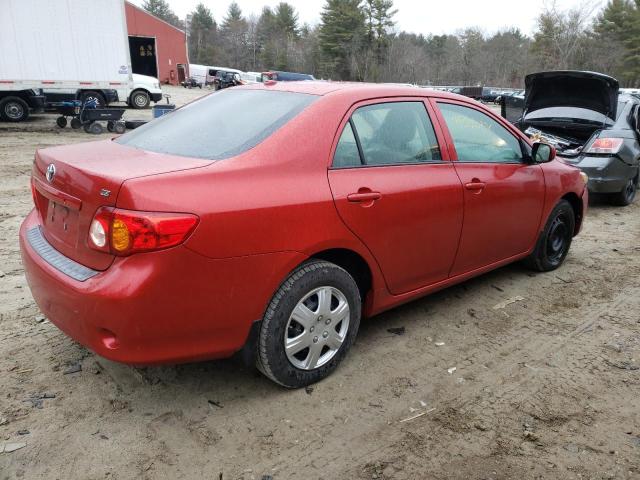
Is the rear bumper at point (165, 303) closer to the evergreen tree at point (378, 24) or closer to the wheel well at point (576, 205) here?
the wheel well at point (576, 205)

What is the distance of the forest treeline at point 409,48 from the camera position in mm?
51312

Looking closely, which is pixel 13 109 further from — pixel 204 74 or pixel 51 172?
pixel 204 74

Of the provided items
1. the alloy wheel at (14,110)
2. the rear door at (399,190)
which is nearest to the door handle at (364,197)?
the rear door at (399,190)

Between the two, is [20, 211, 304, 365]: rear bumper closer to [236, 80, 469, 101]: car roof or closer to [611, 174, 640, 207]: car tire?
[236, 80, 469, 101]: car roof

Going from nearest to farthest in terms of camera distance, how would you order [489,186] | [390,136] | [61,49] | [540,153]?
[390,136], [489,186], [540,153], [61,49]

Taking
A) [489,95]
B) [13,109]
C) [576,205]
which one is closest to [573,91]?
[576,205]

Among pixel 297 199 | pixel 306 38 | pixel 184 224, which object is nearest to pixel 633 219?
pixel 297 199

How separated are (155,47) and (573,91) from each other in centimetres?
3727

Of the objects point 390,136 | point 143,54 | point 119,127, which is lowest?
point 119,127

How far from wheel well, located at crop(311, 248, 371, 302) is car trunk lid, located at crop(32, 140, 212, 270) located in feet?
2.82

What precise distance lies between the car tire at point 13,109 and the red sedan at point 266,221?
1455 cm

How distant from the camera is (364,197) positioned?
295 cm

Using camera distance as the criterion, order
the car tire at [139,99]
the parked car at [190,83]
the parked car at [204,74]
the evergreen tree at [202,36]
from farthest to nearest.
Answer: the evergreen tree at [202,36] < the parked car at [204,74] < the parked car at [190,83] < the car tire at [139,99]

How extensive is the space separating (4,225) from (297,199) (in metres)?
4.66
